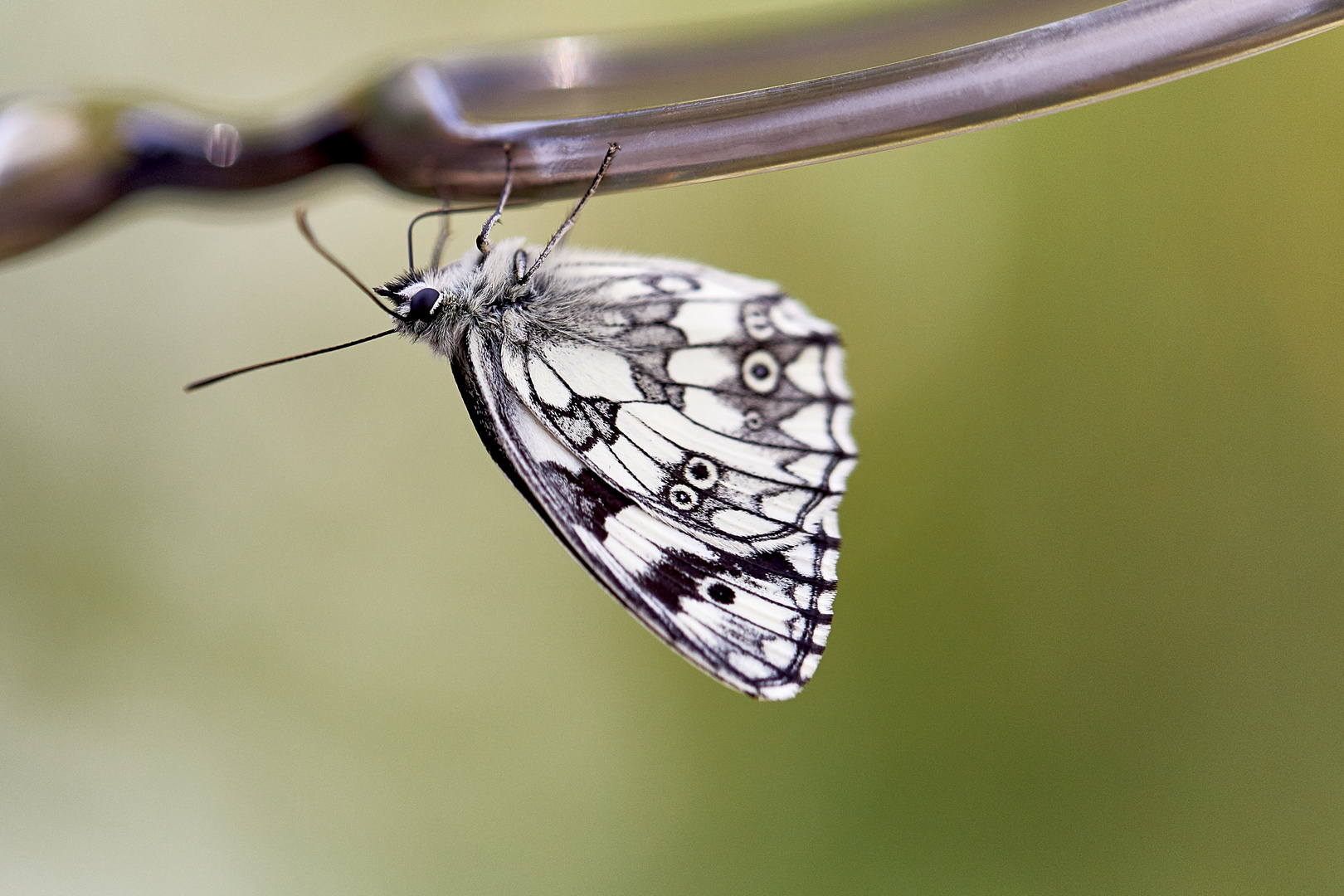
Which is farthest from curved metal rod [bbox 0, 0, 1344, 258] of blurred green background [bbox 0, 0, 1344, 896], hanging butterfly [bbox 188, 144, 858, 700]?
blurred green background [bbox 0, 0, 1344, 896]

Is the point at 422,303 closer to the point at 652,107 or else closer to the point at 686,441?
the point at 686,441

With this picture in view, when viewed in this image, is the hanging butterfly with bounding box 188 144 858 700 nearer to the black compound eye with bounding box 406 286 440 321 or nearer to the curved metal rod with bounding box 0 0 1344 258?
the black compound eye with bounding box 406 286 440 321

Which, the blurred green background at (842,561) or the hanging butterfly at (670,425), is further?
the blurred green background at (842,561)

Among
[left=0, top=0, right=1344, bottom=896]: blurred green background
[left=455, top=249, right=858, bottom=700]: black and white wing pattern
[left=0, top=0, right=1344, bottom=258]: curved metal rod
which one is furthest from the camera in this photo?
[left=0, top=0, right=1344, bottom=896]: blurred green background

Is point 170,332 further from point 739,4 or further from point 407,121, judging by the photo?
point 407,121

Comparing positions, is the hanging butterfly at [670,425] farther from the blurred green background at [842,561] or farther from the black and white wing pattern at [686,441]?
the blurred green background at [842,561]

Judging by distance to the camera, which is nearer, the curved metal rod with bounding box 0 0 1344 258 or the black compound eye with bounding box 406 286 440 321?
the curved metal rod with bounding box 0 0 1344 258

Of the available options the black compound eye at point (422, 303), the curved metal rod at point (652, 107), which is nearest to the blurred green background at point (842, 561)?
the black compound eye at point (422, 303)
